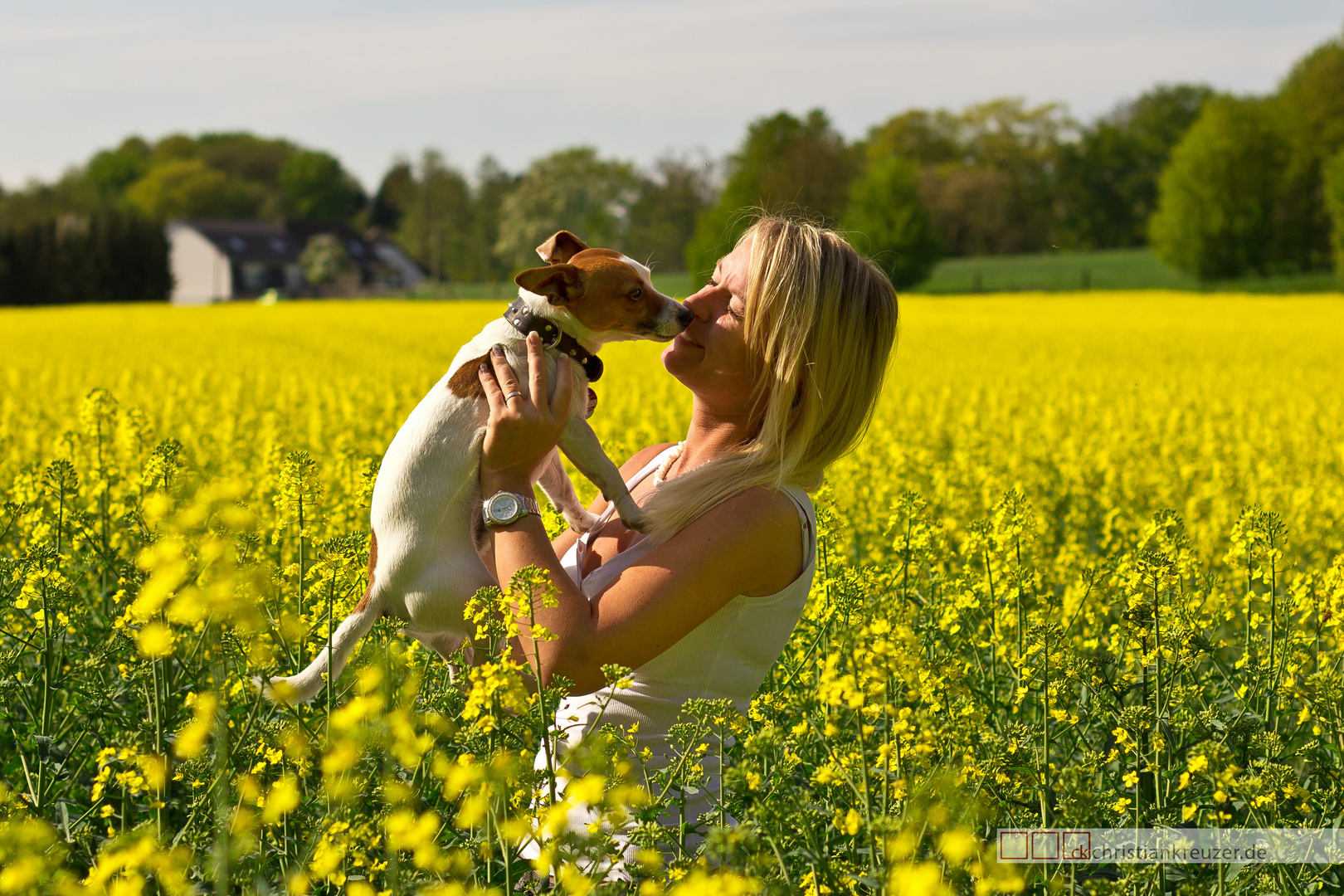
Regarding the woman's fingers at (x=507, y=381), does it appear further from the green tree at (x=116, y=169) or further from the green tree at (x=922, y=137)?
the green tree at (x=116, y=169)

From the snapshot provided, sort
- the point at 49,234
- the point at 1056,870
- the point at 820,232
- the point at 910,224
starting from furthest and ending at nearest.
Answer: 1. the point at 49,234
2. the point at 910,224
3. the point at 820,232
4. the point at 1056,870

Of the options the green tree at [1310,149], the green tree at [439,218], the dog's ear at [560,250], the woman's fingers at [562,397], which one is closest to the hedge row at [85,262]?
the green tree at [439,218]

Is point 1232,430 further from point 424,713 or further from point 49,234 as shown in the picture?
point 49,234

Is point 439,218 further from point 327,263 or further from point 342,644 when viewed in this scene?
point 342,644

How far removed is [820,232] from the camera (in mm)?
2578

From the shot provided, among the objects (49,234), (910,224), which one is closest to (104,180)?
(49,234)

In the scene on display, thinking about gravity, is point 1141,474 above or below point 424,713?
below

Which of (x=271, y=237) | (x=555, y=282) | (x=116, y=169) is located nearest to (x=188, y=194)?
(x=116, y=169)

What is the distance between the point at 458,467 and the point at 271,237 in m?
78.9

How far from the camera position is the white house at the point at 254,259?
69.4 m

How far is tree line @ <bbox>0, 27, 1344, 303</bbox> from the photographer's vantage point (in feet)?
151

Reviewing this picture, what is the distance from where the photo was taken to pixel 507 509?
231cm

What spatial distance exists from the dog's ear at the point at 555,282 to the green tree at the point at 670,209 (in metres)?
53.7

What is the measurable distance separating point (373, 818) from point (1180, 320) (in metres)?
22.8
